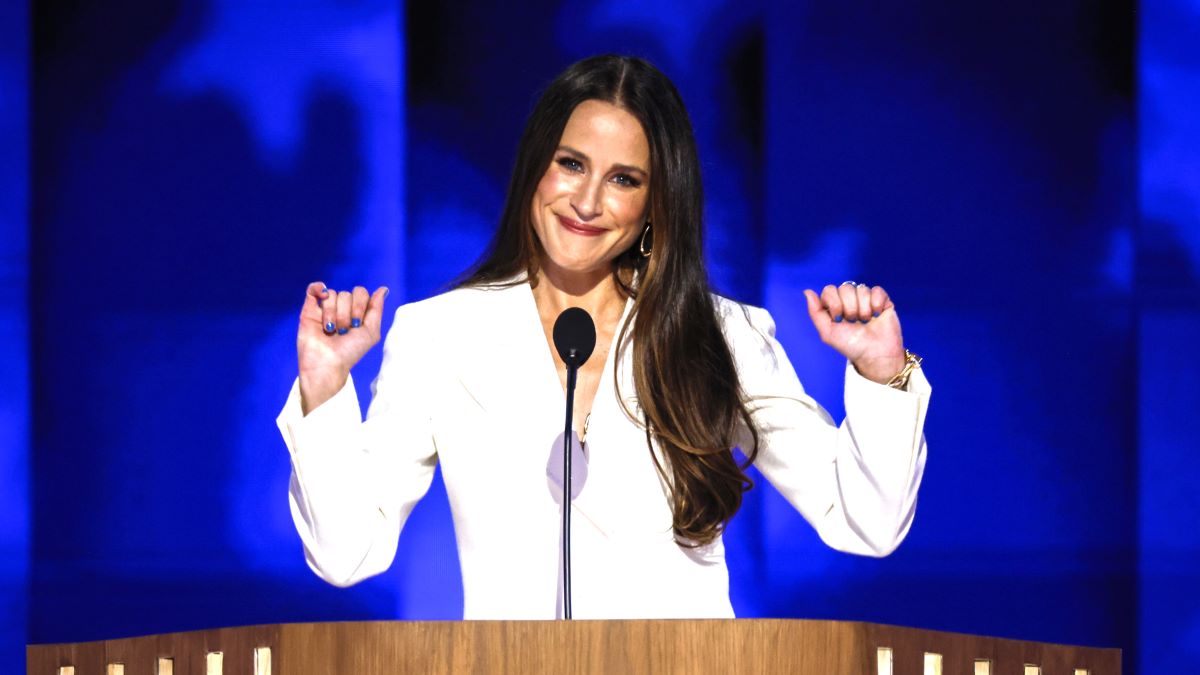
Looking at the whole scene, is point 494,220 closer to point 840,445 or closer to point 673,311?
point 673,311

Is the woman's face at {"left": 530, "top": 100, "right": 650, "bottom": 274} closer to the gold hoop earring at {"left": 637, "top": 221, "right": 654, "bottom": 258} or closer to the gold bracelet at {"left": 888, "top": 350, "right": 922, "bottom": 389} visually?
the gold hoop earring at {"left": 637, "top": 221, "right": 654, "bottom": 258}

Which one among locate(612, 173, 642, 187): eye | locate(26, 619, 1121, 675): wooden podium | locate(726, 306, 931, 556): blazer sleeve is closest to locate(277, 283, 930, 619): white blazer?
locate(726, 306, 931, 556): blazer sleeve

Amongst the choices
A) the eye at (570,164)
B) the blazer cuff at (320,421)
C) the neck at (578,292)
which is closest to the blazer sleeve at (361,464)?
the blazer cuff at (320,421)

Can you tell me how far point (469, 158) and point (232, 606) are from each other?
4.04 ft

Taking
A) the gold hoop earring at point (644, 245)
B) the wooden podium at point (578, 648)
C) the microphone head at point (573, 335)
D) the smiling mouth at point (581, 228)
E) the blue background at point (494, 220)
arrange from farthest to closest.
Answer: the blue background at point (494, 220)
the gold hoop earring at point (644, 245)
the smiling mouth at point (581, 228)
the microphone head at point (573, 335)
the wooden podium at point (578, 648)

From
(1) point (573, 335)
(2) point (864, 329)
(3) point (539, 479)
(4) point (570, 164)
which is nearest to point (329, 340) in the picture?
(1) point (573, 335)

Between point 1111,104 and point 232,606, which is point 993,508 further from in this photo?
point 232,606

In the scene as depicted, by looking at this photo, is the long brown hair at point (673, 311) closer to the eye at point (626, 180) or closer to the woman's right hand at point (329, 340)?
the eye at point (626, 180)

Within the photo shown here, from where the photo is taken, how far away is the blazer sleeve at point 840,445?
191cm

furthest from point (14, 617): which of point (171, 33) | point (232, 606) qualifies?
point (171, 33)

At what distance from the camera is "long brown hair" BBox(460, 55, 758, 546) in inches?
83.3

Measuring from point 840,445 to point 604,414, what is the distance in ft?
1.17

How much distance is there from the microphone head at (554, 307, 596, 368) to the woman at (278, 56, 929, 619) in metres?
0.32

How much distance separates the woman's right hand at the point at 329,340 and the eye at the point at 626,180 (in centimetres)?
49
